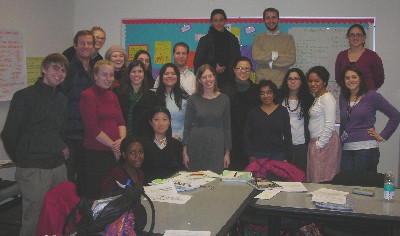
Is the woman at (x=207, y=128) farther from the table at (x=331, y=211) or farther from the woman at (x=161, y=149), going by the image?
the table at (x=331, y=211)

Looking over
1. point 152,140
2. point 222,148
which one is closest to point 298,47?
point 222,148

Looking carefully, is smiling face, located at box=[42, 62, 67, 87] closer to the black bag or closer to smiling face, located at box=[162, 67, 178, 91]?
Result: smiling face, located at box=[162, 67, 178, 91]

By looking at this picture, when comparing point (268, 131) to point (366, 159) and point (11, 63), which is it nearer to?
point (366, 159)

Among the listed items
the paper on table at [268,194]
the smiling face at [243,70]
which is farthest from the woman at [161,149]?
the paper on table at [268,194]

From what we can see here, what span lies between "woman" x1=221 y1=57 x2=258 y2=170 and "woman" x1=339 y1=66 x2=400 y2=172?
88 centimetres

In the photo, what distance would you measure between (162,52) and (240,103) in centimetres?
202

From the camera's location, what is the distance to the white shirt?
404cm

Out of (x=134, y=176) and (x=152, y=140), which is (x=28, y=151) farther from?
(x=152, y=140)

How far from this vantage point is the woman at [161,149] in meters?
3.67

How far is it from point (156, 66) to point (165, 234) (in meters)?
4.23

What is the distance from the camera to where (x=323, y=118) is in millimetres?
4117

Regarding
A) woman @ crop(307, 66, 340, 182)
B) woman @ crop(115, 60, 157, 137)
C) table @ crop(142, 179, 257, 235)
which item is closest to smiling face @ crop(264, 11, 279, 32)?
woman @ crop(307, 66, 340, 182)

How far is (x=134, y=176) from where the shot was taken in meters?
3.36

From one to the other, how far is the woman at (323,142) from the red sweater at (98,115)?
1772mm
